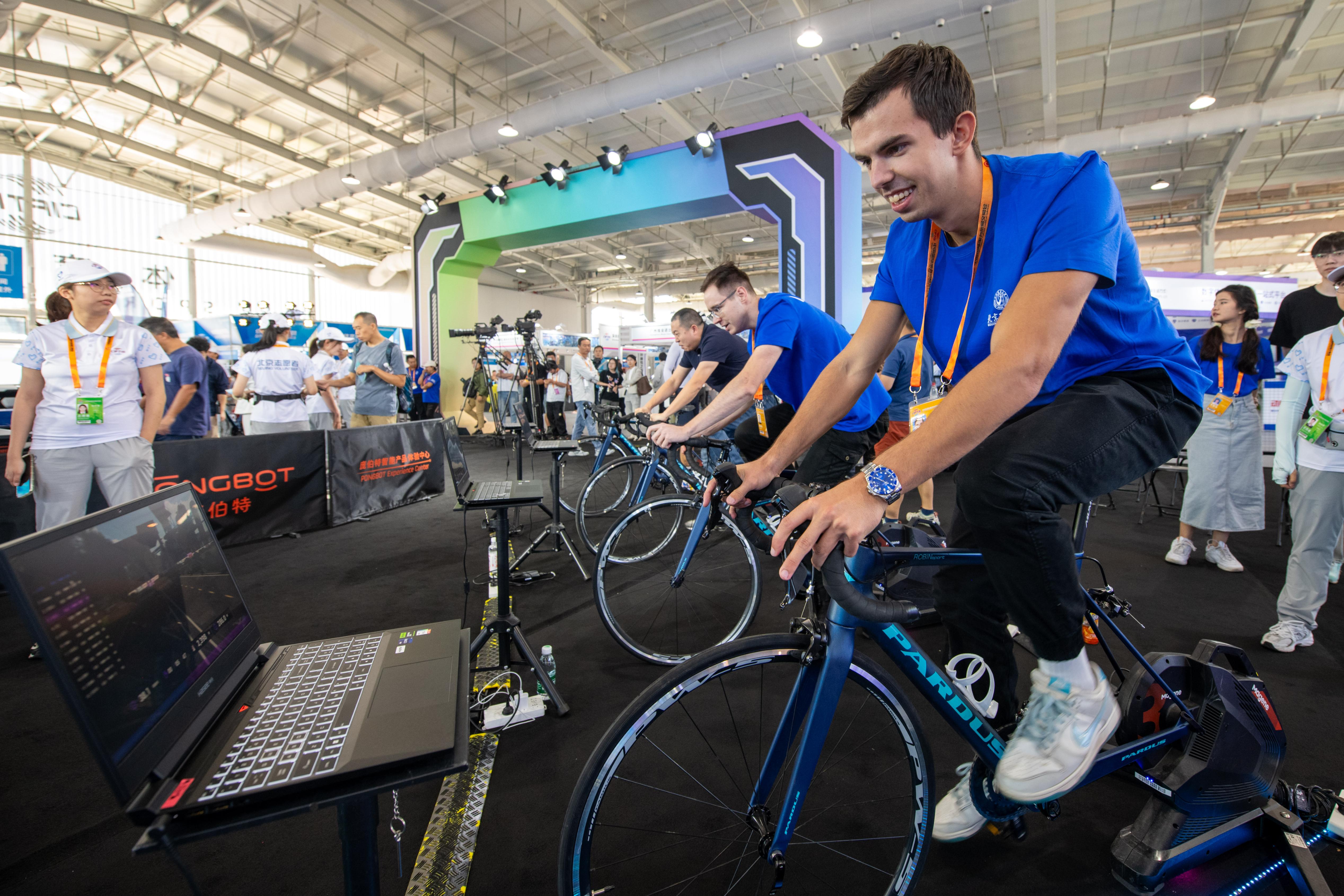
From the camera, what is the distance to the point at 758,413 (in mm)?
3527

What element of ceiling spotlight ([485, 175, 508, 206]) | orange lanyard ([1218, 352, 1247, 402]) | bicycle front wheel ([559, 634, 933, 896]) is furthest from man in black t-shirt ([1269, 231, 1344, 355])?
ceiling spotlight ([485, 175, 508, 206])

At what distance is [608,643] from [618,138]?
12457mm

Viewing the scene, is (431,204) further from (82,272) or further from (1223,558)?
(1223,558)

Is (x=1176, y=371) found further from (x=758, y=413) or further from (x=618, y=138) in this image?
(x=618, y=138)

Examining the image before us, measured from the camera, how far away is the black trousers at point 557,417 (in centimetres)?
1289

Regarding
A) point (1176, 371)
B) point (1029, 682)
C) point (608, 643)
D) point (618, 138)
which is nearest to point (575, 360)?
point (618, 138)

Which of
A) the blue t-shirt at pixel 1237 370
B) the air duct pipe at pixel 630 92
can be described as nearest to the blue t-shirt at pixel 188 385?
the air duct pipe at pixel 630 92

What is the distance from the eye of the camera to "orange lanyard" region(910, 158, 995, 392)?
4.09ft

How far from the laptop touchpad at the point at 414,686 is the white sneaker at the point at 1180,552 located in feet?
17.2

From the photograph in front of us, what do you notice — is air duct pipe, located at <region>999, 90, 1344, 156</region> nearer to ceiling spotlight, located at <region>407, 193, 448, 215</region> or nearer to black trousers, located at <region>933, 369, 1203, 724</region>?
black trousers, located at <region>933, 369, 1203, 724</region>

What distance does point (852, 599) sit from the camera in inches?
40.3

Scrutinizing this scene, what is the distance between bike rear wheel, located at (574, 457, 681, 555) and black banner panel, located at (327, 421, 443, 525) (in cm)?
240

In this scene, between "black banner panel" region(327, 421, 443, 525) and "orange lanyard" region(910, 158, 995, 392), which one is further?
"black banner panel" region(327, 421, 443, 525)

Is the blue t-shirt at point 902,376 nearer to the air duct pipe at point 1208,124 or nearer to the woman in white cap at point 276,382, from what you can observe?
the air duct pipe at point 1208,124
